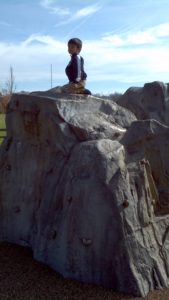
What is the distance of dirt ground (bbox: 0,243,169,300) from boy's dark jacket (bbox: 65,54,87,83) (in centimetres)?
231

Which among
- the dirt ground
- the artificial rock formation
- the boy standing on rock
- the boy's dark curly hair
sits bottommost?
the dirt ground

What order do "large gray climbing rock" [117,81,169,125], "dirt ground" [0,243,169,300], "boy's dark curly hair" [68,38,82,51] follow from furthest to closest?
"large gray climbing rock" [117,81,169,125] < "boy's dark curly hair" [68,38,82,51] < "dirt ground" [0,243,169,300]

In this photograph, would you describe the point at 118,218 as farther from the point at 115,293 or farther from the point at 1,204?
the point at 1,204

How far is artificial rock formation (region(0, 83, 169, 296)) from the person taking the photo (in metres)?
4.86

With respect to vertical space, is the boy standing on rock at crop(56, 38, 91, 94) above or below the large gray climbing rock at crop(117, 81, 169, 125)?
above

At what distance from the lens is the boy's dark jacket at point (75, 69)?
253 inches

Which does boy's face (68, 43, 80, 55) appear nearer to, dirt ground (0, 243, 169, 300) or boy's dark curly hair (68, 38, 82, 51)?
boy's dark curly hair (68, 38, 82, 51)

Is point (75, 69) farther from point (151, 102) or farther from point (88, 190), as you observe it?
point (151, 102)

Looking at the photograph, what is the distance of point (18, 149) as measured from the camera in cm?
652

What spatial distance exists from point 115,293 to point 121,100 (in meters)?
7.69

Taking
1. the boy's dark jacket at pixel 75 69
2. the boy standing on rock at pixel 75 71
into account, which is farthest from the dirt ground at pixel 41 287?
the boy's dark jacket at pixel 75 69

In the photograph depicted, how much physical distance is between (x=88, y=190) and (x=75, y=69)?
1.99 meters

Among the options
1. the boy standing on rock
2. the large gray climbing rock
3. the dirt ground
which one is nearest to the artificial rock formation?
the dirt ground

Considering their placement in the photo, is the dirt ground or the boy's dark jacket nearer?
the dirt ground
